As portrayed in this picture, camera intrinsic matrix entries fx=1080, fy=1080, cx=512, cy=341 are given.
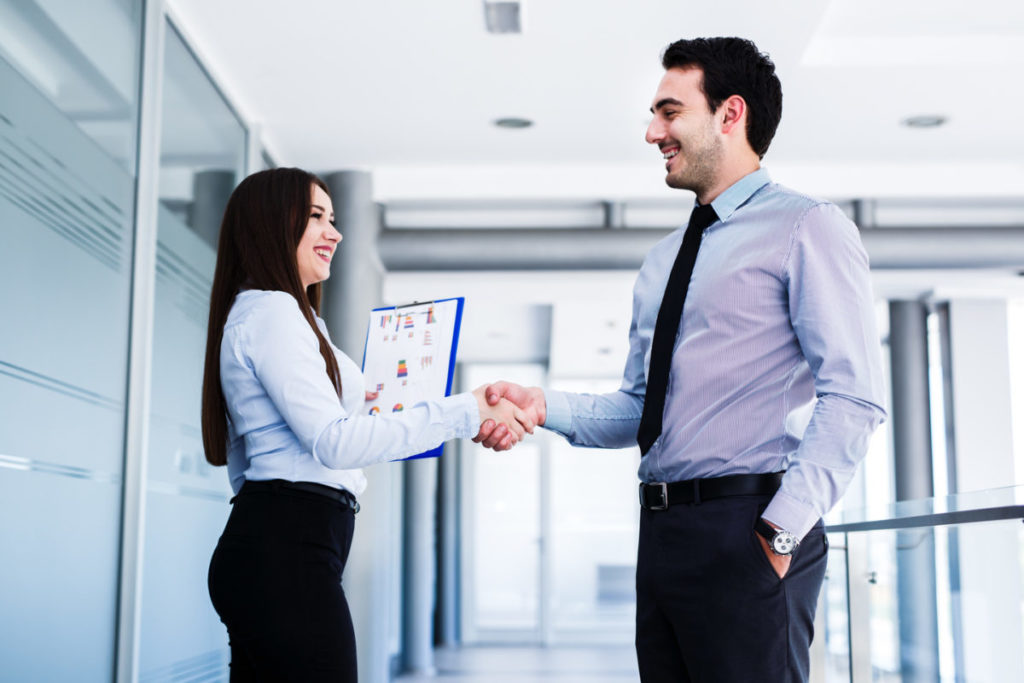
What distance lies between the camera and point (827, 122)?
564 cm

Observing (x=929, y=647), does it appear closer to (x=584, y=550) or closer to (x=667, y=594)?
(x=667, y=594)

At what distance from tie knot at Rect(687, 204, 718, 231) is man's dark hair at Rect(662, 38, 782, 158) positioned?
5.6 inches

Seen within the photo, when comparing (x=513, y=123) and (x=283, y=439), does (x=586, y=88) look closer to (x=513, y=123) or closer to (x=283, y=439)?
(x=513, y=123)

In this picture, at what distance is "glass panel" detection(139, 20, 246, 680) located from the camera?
4027 mm

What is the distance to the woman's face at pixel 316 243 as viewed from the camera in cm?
231

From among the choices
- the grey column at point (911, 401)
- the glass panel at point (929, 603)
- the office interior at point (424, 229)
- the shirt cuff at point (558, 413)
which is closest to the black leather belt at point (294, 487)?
the shirt cuff at point (558, 413)

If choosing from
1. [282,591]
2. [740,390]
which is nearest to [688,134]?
[740,390]

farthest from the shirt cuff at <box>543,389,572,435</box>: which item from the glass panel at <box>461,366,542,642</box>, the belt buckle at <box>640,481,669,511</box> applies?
the glass panel at <box>461,366,542,642</box>

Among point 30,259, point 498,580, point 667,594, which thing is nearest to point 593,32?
point 30,259

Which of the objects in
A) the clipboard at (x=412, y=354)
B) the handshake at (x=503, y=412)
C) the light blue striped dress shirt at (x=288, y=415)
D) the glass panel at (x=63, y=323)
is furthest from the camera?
the glass panel at (x=63, y=323)

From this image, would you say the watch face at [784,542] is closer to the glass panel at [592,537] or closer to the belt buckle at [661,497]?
the belt buckle at [661,497]

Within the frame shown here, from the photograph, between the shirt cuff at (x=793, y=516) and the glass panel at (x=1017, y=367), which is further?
the glass panel at (x=1017, y=367)

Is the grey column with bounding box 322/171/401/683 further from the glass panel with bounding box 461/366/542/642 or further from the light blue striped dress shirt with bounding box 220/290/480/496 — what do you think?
the glass panel with bounding box 461/366/542/642

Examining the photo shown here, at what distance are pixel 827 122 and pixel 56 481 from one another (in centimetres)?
420
